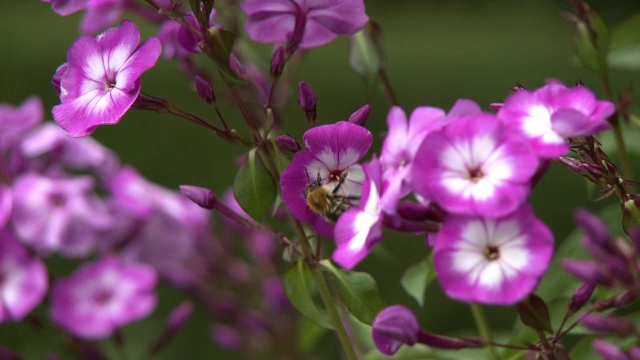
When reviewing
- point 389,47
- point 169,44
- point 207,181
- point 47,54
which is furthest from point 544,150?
point 389,47

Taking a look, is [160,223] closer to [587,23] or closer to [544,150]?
[587,23]

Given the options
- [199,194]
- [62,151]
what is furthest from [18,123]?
[199,194]

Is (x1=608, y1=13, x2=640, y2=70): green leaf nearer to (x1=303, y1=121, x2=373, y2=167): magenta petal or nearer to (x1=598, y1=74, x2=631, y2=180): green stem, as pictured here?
(x1=598, y1=74, x2=631, y2=180): green stem

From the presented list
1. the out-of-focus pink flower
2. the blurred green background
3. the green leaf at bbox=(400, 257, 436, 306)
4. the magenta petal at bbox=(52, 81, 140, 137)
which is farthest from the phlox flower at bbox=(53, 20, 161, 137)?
the blurred green background

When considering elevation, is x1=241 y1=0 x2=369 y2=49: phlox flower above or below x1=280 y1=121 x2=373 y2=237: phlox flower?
above

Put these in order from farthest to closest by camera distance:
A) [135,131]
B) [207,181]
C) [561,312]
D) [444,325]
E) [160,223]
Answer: [135,131]
[207,181]
[444,325]
[160,223]
[561,312]

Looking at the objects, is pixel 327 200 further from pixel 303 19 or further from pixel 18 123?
pixel 18 123
